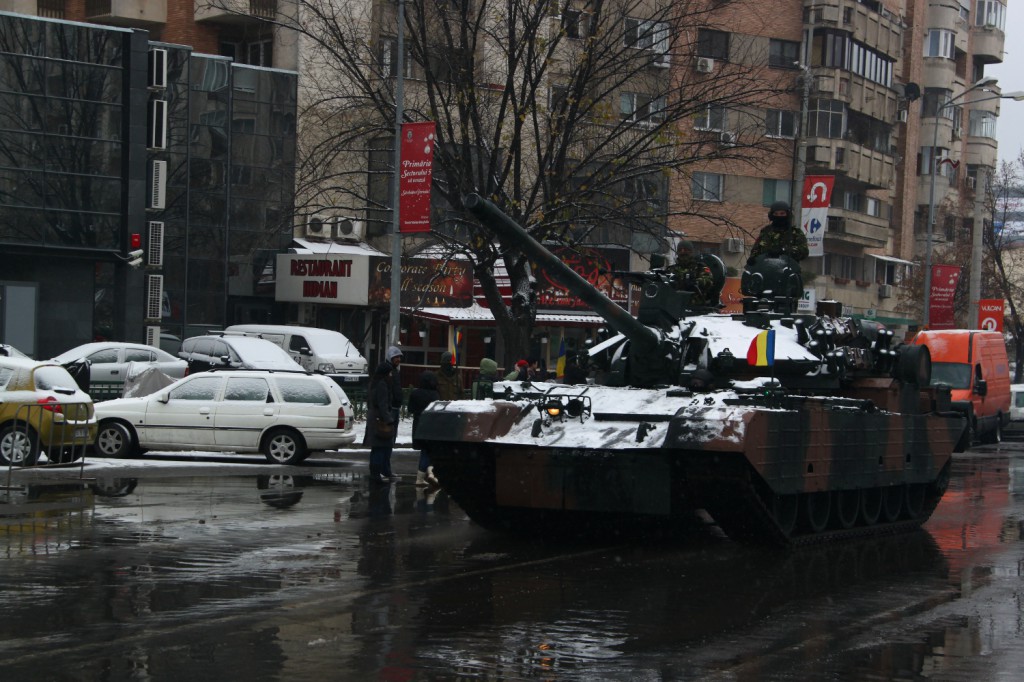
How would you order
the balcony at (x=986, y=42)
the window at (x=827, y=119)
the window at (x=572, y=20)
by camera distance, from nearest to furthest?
1. the window at (x=572, y=20)
2. the window at (x=827, y=119)
3. the balcony at (x=986, y=42)

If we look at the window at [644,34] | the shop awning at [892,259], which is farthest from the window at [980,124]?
the window at [644,34]

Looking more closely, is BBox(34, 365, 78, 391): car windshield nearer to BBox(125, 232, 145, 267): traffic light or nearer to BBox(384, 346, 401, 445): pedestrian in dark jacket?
BBox(384, 346, 401, 445): pedestrian in dark jacket

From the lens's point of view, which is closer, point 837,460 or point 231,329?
point 837,460

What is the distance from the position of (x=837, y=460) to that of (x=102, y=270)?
85.4ft

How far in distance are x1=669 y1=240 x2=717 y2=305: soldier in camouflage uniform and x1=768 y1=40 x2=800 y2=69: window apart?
1323 inches

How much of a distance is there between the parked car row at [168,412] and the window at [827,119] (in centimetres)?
2796

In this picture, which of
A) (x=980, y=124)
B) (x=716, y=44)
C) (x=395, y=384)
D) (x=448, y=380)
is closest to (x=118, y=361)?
(x=448, y=380)

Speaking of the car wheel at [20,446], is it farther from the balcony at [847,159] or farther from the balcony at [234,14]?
the balcony at [847,159]

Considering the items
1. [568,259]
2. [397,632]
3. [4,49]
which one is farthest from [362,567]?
[4,49]

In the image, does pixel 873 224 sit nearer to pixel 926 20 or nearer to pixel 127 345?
pixel 926 20

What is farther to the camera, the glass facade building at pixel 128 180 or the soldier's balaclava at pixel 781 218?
the glass facade building at pixel 128 180

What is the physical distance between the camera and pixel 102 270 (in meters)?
35.4

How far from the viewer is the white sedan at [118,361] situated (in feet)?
88.5

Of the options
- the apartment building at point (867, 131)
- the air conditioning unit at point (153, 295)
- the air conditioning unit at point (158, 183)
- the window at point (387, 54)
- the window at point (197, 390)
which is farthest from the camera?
the apartment building at point (867, 131)
